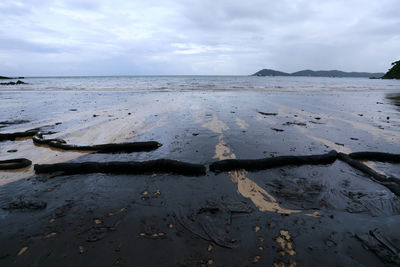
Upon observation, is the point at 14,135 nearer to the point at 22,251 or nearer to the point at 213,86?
the point at 22,251

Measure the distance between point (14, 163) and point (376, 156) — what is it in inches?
503

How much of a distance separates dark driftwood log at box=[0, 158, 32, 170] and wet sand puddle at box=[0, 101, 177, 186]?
212mm

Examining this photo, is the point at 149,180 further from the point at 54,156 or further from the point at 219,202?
the point at 54,156

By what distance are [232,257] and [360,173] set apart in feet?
17.6

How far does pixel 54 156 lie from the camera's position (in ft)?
24.2

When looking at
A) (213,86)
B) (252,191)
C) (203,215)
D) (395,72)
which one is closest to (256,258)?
(203,215)

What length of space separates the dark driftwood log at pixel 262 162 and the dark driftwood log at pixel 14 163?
247 inches

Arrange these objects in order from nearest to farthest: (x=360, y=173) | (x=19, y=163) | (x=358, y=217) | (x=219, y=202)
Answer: (x=358, y=217) → (x=219, y=202) → (x=360, y=173) → (x=19, y=163)

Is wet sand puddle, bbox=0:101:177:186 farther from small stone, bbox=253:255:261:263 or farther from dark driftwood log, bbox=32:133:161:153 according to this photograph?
small stone, bbox=253:255:261:263

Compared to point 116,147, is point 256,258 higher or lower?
lower

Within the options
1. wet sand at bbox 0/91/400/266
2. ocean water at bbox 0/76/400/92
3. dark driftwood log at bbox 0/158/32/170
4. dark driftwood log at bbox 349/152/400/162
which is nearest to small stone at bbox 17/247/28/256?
wet sand at bbox 0/91/400/266

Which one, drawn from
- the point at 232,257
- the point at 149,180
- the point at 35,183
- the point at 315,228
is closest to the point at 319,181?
the point at 315,228

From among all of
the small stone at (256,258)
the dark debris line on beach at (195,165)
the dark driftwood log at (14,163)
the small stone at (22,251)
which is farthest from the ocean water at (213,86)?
the small stone at (256,258)

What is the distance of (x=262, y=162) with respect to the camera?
6.35 meters
